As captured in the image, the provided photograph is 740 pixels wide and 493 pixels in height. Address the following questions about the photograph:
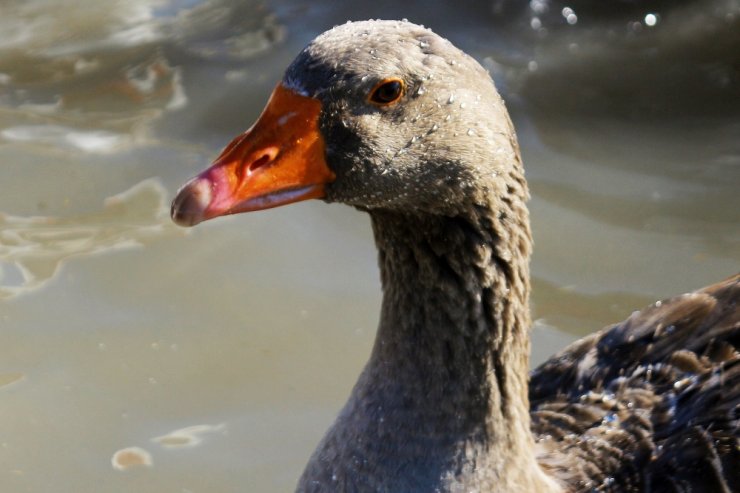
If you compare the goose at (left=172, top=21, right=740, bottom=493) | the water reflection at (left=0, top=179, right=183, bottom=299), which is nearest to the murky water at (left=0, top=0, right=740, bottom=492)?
the water reflection at (left=0, top=179, right=183, bottom=299)

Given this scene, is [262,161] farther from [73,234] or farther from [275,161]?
[73,234]

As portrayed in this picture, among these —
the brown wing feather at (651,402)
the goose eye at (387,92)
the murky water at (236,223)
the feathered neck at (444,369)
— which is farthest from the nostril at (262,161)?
the murky water at (236,223)

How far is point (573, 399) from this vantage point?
3787 millimetres

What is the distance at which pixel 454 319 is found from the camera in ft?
10.6

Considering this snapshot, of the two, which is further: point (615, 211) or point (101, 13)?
point (101, 13)

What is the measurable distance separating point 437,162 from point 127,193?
311 cm

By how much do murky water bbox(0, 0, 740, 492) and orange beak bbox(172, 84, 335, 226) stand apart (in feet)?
5.93

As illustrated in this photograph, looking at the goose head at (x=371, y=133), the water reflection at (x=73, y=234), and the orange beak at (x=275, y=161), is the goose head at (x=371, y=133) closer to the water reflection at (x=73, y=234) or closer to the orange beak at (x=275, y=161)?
the orange beak at (x=275, y=161)

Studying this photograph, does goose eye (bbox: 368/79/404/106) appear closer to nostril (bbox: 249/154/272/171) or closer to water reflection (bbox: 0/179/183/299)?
nostril (bbox: 249/154/272/171)

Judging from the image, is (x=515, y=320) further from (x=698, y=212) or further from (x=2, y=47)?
(x=2, y=47)

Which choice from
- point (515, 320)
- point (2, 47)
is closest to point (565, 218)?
point (515, 320)

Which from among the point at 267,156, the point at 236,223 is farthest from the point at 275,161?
the point at 236,223

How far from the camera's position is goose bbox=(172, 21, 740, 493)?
288 centimetres

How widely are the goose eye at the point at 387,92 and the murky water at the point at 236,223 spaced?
1.97 metres
